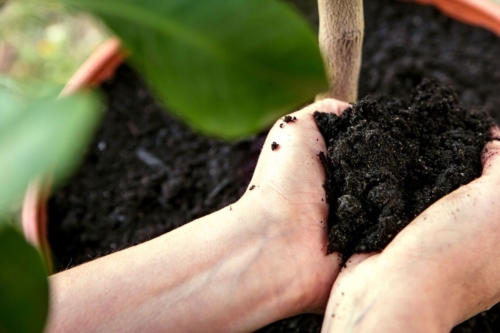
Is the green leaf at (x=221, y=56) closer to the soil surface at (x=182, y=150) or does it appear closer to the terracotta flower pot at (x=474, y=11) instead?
the soil surface at (x=182, y=150)

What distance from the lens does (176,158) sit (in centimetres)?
138

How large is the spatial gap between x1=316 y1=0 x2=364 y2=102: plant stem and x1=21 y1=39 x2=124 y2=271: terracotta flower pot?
431 mm

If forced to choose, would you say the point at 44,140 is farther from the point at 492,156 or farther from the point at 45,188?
the point at 45,188

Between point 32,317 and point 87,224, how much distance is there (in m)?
0.97

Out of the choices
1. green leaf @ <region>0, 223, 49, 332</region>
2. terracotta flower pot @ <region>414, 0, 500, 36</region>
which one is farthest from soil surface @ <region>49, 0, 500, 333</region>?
green leaf @ <region>0, 223, 49, 332</region>

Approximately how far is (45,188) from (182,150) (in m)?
0.37

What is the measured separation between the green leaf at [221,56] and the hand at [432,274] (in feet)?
1.51

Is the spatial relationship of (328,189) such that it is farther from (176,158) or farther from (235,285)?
(176,158)

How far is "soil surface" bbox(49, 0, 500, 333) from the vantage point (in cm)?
124

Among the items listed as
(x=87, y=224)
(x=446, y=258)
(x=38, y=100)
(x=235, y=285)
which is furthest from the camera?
(x=87, y=224)

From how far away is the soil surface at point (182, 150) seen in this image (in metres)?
1.24

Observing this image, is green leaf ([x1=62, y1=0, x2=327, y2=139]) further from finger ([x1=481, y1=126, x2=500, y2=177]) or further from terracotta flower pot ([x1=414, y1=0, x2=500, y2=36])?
terracotta flower pot ([x1=414, y1=0, x2=500, y2=36])

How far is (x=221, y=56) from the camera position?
1.02 feet

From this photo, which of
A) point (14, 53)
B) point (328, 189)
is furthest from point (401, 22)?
point (14, 53)
